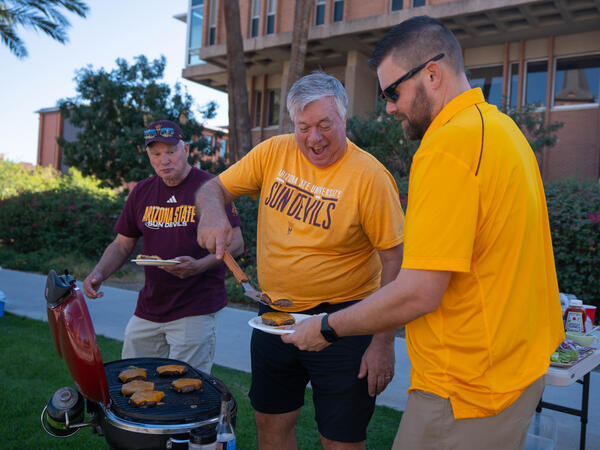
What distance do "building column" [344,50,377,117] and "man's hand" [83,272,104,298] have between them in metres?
15.6

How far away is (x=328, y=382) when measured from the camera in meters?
2.66

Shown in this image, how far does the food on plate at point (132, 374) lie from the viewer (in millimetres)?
2648

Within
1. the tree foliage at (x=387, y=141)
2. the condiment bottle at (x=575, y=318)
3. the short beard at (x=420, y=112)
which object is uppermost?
the tree foliage at (x=387, y=141)

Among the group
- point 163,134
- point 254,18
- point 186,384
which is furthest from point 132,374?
point 254,18

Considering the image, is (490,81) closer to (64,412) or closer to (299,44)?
(299,44)

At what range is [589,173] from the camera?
15.4 m

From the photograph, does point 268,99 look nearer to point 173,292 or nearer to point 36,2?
point 36,2

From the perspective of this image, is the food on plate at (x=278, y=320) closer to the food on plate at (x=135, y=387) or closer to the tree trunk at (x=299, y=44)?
the food on plate at (x=135, y=387)

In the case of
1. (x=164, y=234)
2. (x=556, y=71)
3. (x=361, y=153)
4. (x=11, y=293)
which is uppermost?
(x=556, y=71)

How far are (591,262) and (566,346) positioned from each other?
5.14 m

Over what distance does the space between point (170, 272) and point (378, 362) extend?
4.88 ft

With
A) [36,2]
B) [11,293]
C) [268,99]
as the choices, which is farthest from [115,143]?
[11,293]

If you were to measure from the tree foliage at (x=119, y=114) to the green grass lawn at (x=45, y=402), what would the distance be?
12299 mm

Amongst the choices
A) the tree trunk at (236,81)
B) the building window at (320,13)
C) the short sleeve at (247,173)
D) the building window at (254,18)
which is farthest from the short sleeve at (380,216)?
the building window at (254,18)
